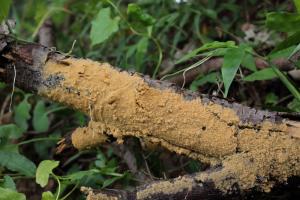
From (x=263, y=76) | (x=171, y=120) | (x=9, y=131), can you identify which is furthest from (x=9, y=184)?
(x=263, y=76)

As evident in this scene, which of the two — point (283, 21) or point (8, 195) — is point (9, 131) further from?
point (283, 21)

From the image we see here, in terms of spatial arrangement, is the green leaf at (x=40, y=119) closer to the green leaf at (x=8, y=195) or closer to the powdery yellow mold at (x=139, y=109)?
the powdery yellow mold at (x=139, y=109)

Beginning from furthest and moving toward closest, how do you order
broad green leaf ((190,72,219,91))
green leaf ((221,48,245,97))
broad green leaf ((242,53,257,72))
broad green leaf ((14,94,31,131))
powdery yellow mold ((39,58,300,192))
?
broad green leaf ((14,94,31,131)) < broad green leaf ((190,72,219,91)) < broad green leaf ((242,53,257,72)) < green leaf ((221,48,245,97)) < powdery yellow mold ((39,58,300,192))

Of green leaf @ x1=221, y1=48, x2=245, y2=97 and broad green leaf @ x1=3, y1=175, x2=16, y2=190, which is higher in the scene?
green leaf @ x1=221, y1=48, x2=245, y2=97

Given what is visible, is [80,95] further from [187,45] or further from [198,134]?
[187,45]

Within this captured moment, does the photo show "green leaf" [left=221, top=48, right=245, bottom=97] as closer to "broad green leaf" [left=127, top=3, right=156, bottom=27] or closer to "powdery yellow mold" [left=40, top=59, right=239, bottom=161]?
"powdery yellow mold" [left=40, top=59, right=239, bottom=161]

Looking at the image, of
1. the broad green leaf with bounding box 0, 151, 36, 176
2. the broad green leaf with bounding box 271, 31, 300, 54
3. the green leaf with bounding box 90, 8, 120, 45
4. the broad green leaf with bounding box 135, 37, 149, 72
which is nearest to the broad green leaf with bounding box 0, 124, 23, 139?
the broad green leaf with bounding box 0, 151, 36, 176

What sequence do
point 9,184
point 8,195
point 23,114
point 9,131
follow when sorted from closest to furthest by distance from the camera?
point 8,195 → point 9,184 → point 9,131 → point 23,114

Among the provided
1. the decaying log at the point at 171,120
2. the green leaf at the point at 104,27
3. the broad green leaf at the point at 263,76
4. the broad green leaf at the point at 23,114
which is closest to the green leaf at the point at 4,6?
the decaying log at the point at 171,120
